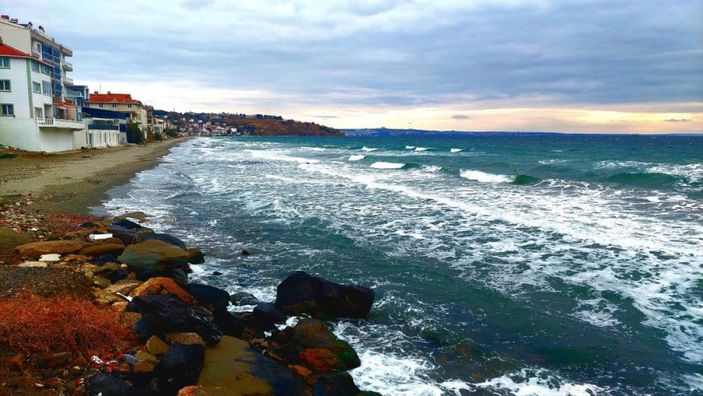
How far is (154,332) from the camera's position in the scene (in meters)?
6.75

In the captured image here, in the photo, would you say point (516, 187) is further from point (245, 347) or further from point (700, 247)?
point (245, 347)

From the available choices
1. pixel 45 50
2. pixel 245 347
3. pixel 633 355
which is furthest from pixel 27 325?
pixel 45 50

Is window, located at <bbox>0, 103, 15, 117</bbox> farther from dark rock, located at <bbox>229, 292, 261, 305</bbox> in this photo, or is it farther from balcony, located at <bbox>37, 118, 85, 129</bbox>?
dark rock, located at <bbox>229, 292, 261, 305</bbox>

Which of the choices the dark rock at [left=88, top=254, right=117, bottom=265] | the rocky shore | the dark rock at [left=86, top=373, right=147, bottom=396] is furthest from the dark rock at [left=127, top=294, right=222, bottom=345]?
the dark rock at [left=88, top=254, right=117, bottom=265]

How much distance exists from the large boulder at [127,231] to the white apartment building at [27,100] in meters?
34.7

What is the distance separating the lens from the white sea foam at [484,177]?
34.7 metres

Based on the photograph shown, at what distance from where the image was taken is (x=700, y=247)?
1409 centimetres

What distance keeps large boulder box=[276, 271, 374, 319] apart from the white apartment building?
1664 inches

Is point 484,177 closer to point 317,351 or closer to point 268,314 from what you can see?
point 268,314

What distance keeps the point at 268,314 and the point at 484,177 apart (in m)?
30.0

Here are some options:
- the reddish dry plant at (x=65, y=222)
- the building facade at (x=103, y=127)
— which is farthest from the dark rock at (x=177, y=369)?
the building facade at (x=103, y=127)

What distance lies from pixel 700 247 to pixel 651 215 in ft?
19.3

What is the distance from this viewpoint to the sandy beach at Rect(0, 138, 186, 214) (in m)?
19.4

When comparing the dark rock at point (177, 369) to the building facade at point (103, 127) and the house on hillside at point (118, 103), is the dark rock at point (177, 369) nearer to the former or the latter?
the building facade at point (103, 127)
